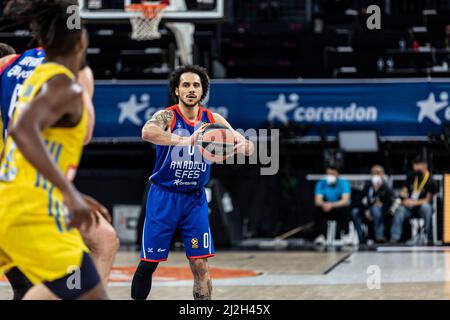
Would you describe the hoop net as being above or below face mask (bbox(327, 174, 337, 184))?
above

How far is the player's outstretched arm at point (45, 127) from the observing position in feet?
13.5

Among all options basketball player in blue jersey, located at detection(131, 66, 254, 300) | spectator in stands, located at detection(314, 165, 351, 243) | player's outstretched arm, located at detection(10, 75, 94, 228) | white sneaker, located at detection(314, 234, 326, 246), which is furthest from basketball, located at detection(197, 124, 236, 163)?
white sneaker, located at detection(314, 234, 326, 246)

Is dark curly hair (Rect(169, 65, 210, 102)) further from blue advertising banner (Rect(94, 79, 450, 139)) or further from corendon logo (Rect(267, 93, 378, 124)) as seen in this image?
corendon logo (Rect(267, 93, 378, 124))

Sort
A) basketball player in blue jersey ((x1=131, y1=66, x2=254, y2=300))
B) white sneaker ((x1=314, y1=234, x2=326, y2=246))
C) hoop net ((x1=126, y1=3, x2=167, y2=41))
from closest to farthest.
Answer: basketball player in blue jersey ((x1=131, y1=66, x2=254, y2=300))
hoop net ((x1=126, y1=3, x2=167, y2=41))
white sneaker ((x1=314, y1=234, x2=326, y2=246))

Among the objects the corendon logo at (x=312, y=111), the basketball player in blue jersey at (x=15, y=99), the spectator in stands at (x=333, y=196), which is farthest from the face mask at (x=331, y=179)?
the basketball player in blue jersey at (x=15, y=99)

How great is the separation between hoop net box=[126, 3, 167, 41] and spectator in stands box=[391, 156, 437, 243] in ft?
16.9

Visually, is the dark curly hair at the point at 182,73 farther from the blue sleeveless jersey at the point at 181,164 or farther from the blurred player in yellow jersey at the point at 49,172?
the blurred player in yellow jersey at the point at 49,172

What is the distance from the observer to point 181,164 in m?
7.64

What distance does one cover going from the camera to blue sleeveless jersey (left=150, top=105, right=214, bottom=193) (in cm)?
762

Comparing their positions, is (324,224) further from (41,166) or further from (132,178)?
(41,166)

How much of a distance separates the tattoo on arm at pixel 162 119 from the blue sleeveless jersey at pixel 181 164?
4cm
